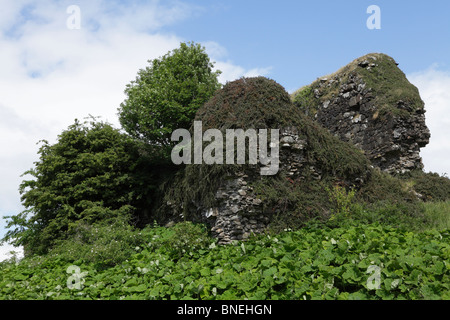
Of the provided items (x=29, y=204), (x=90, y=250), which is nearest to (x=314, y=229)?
(x=90, y=250)

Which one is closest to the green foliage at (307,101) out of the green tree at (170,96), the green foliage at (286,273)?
the green tree at (170,96)

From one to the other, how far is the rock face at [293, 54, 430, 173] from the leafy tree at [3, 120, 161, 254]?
11110 millimetres

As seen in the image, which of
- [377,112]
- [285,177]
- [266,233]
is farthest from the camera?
[377,112]

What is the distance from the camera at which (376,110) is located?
17844 millimetres

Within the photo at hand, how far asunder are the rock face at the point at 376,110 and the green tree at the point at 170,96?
811 cm

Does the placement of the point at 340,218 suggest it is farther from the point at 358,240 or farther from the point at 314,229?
the point at 358,240

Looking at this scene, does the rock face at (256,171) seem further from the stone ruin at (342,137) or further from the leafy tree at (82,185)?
the leafy tree at (82,185)

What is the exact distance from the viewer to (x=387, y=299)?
466cm

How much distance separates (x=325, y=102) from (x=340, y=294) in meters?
17.6

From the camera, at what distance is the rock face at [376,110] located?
16.9 metres

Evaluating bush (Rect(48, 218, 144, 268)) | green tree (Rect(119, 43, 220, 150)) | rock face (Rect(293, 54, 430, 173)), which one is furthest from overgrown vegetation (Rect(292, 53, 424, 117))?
bush (Rect(48, 218, 144, 268))

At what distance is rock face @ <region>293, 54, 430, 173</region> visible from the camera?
16.9 metres

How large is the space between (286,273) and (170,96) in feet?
32.7

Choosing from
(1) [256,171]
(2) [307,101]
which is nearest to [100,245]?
(1) [256,171]
